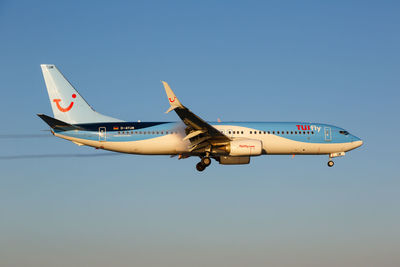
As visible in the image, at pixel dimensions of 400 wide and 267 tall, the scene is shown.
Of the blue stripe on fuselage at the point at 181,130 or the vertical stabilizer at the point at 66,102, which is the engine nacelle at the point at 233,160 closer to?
the blue stripe on fuselage at the point at 181,130

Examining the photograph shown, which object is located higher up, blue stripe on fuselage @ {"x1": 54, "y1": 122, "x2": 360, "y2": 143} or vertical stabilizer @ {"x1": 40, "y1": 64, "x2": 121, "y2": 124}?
vertical stabilizer @ {"x1": 40, "y1": 64, "x2": 121, "y2": 124}

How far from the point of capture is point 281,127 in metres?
55.2

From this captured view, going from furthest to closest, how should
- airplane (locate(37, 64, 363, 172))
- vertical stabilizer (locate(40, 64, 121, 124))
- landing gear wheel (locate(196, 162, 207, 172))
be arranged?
landing gear wheel (locate(196, 162, 207, 172)), vertical stabilizer (locate(40, 64, 121, 124)), airplane (locate(37, 64, 363, 172))

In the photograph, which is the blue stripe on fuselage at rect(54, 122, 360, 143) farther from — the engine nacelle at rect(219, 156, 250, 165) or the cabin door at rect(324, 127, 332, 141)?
the engine nacelle at rect(219, 156, 250, 165)

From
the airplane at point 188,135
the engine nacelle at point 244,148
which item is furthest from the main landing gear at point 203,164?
the engine nacelle at point 244,148

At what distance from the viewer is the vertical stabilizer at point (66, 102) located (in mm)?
53688

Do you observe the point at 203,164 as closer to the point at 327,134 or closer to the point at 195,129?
the point at 195,129

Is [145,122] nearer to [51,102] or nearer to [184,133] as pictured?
[184,133]

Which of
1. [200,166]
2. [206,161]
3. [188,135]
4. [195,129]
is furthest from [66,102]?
[206,161]

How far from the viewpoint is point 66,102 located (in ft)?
179

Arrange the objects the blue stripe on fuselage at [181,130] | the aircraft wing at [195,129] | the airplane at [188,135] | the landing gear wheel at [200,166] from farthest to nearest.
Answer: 1. the landing gear wheel at [200,166]
2. the blue stripe on fuselage at [181,130]
3. the airplane at [188,135]
4. the aircraft wing at [195,129]

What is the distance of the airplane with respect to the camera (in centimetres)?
5162

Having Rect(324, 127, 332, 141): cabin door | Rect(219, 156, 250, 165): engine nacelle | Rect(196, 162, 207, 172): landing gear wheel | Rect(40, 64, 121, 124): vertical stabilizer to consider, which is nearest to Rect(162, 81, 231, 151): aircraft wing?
Rect(196, 162, 207, 172): landing gear wheel

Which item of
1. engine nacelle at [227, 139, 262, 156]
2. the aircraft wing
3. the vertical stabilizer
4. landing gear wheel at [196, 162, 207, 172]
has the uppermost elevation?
the vertical stabilizer
